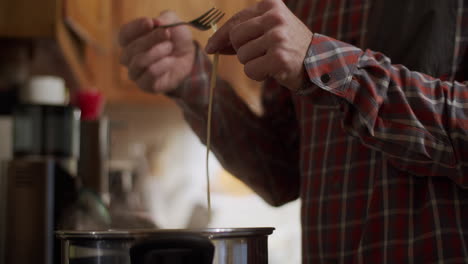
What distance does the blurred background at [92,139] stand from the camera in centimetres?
96

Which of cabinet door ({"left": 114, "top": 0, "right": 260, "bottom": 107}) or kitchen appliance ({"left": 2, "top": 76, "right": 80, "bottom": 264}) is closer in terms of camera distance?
cabinet door ({"left": 114, "top": 0, "right": 260, "bottom": 107})

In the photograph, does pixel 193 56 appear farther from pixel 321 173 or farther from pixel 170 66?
pixel 321 173

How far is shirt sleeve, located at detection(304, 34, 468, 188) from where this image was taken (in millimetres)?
562

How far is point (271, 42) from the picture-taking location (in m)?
0.54

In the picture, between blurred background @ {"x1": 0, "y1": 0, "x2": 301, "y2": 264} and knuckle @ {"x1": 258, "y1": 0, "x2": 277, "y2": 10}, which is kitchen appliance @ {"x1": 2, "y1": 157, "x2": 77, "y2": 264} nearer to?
blurred background @ {"x1": 0, "y1": 0, "x2": 301, "y2": 264}

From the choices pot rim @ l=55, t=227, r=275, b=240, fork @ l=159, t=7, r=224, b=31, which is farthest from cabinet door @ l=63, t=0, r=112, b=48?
pot rim @ l=55, t=227, r=275, b=240

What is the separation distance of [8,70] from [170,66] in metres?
0.98

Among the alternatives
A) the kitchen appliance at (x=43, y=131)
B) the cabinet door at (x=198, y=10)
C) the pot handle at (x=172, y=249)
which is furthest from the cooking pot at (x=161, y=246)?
the kitchen appliance at (x=43, y=131)

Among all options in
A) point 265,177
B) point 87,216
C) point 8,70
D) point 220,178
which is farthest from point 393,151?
point 220,178

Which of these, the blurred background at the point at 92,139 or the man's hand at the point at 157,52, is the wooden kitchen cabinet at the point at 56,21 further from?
the man's hand at the point at 157,52

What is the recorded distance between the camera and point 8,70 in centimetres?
160

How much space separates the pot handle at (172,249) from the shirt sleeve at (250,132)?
0.98 ft

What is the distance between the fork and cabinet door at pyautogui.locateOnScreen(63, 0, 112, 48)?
0.62 meters

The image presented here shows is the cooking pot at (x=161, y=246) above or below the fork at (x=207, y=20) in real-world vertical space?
below
